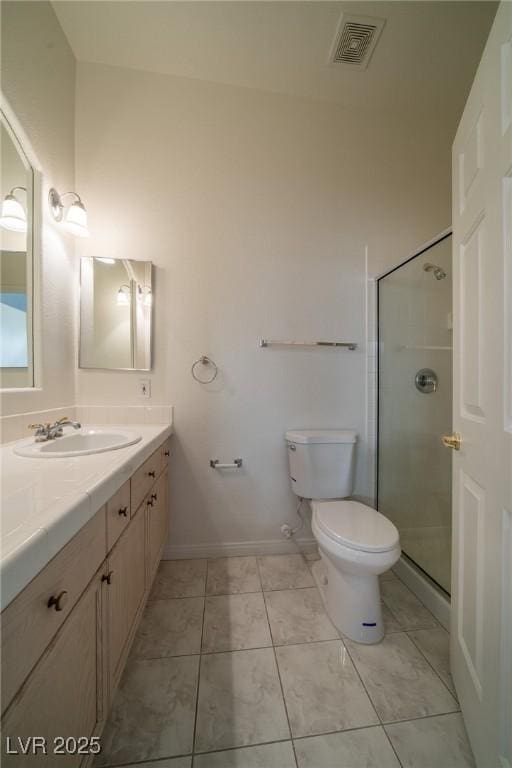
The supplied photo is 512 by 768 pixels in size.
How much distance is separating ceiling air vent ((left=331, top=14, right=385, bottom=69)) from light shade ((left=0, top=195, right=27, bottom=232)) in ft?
5.74

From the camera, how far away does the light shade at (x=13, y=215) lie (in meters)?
1.04

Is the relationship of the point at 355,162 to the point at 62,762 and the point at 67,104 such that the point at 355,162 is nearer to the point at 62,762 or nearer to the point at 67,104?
the point at 67,104

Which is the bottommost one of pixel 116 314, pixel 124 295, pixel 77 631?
pixel 77 631

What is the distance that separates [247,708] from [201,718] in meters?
0.15

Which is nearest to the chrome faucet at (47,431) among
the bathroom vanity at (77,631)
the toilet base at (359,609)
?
the bathroom vanity at (77,631)

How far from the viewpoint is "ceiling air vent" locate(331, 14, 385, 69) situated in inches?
50.6

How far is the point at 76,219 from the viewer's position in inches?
51.4

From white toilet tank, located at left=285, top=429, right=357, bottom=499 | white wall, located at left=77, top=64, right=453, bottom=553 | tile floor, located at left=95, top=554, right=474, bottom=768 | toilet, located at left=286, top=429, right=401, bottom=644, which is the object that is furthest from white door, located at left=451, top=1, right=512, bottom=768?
white wall, located at left=77, top=64, right=453, bottom=553

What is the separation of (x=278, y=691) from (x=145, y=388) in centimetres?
140

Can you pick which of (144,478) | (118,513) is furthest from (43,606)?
(144,478)

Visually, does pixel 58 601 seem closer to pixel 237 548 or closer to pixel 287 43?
pixel 237 548

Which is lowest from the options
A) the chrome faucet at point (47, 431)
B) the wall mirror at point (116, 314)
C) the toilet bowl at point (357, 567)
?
the toilet bowl at point (357, 567)

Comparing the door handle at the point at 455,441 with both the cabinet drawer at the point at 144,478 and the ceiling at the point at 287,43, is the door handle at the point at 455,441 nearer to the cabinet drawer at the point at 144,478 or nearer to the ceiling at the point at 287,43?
the cabinet drawer at the point at 144,478

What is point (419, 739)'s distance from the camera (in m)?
0.79
